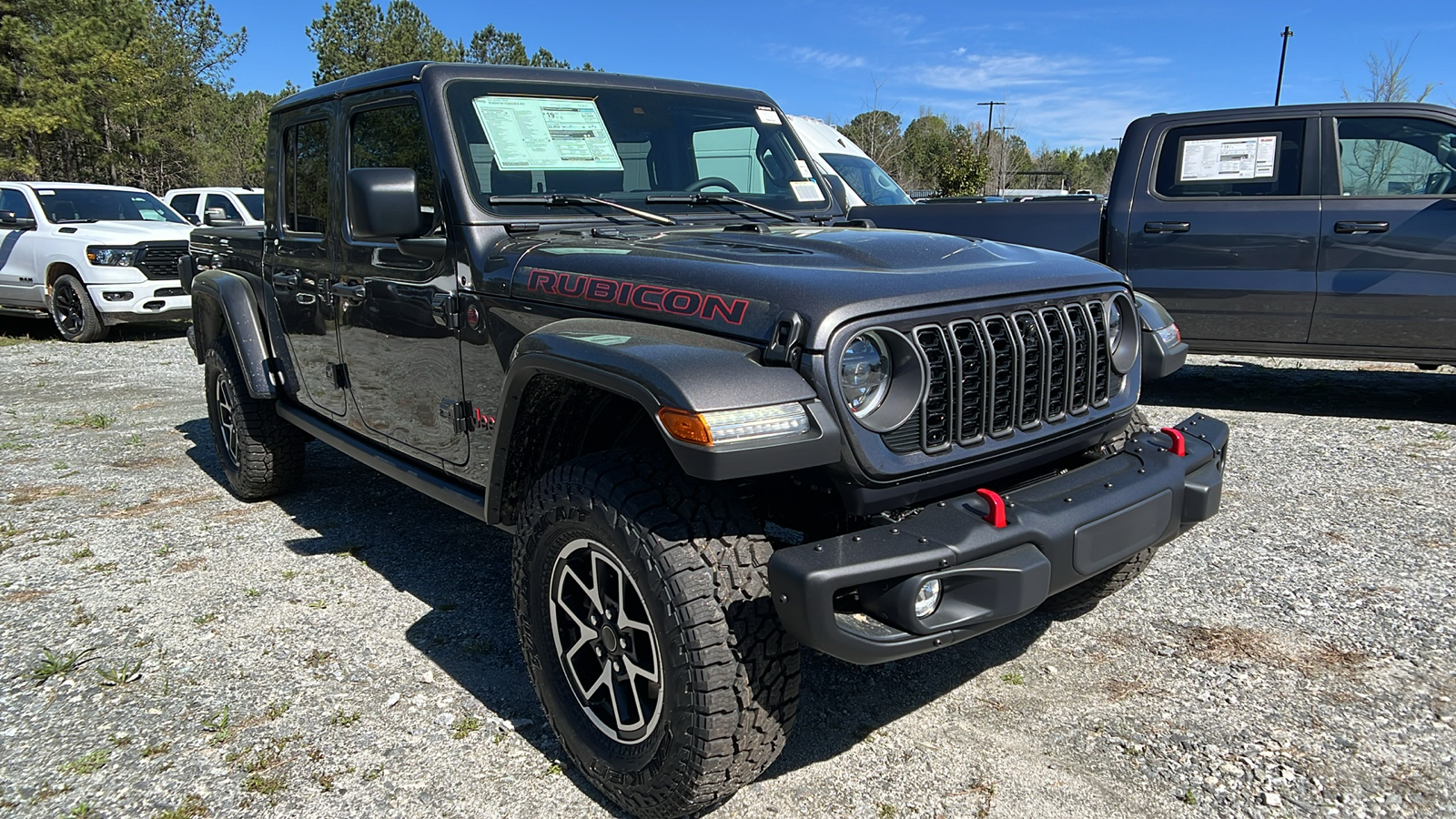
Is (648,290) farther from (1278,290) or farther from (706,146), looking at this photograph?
(1278,290)

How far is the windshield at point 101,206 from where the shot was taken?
11.4 m

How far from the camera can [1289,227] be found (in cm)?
613

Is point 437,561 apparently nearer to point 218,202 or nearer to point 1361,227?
point 1361,227

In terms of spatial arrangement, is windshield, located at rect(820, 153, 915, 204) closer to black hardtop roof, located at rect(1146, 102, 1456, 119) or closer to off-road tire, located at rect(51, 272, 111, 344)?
black hardtop roof, located at rect(1146, 102, 1456, 119)

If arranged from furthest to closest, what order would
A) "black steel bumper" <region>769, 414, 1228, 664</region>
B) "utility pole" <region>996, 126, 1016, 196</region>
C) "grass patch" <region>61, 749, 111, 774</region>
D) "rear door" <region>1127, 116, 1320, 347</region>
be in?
1. "utility pole" <region>996, 126, 1016, 196</region>
2. "rear door" <region>1127, 116, 1320, 347</region>
3. "grass patch" <region>61, 749, 111, 774</region>
4. "black steel bumper" <region>769, 414, 1228, 664</region>

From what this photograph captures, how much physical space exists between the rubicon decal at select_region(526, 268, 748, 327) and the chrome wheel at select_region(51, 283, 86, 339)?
10.6 metres

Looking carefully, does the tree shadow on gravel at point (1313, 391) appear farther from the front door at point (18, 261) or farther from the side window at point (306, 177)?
the front door at point (18, 261)

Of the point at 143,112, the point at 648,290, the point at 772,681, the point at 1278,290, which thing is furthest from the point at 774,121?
the point at 143,112

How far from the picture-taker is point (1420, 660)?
3.10 m

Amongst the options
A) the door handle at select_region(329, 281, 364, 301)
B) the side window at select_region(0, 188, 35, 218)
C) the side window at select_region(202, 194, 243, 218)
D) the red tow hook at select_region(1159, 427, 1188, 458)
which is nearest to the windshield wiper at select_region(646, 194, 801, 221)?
the door handle at select_region(329, 281, 364, 301)

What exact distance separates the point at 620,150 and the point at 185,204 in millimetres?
14780

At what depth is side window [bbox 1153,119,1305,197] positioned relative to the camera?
20.6 ft

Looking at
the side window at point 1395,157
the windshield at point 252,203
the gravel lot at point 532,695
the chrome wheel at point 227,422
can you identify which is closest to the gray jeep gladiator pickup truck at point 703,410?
the gravel lot at point 532,695

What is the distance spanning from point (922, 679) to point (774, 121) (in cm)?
232
